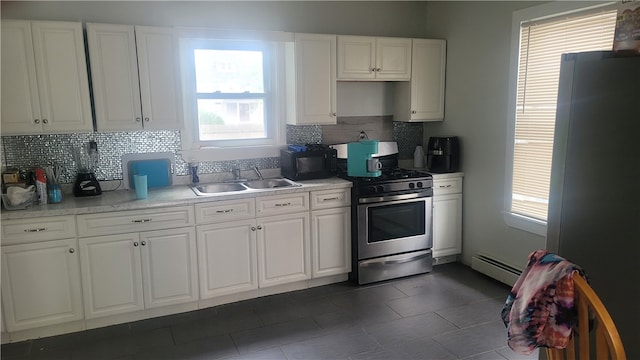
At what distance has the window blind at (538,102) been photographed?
3.19 meters

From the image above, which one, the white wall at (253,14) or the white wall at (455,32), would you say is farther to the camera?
the white wall at (455,32)

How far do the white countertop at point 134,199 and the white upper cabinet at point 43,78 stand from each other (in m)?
0.52

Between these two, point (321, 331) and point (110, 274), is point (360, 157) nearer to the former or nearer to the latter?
point (321, 331)

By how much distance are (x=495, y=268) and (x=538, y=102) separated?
1405 mm

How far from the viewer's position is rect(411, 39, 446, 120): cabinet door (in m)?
4.20

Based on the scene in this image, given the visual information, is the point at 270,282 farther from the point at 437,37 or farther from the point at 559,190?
the point at 437,37

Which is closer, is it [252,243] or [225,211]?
[225,211]

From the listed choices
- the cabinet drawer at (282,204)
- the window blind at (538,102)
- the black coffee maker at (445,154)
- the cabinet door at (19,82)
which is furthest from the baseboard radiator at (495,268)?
the cabinet door at (19,82)

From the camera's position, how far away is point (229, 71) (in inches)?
153

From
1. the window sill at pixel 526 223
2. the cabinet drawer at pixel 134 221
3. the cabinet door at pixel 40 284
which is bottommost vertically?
the cabinet door at pixel 40 284

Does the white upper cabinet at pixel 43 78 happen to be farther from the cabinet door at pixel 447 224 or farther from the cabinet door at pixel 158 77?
the cabinet door at pixel 447 224

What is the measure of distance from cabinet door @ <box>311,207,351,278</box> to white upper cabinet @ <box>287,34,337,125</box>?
833 mm

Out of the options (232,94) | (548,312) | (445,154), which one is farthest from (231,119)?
(548,312)

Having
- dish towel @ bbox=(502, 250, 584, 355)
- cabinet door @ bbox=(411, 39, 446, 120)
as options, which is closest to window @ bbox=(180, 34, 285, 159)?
cabinet door @ bbox=(411, 39, 446, 120)
